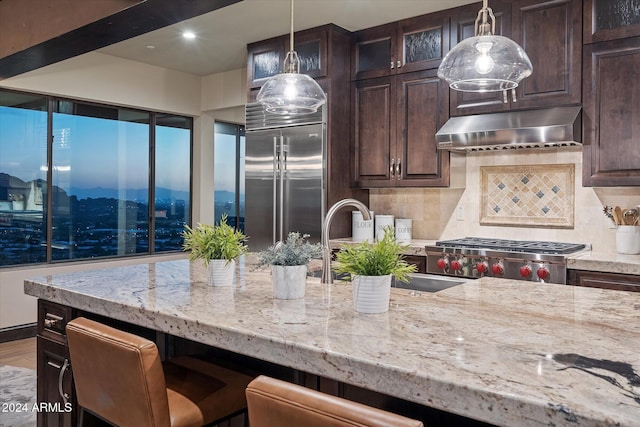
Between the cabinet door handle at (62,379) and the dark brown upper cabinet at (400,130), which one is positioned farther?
the dark brown upper cabinet at (400,130)

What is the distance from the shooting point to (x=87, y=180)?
5.29 metres

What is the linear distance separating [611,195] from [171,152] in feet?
14.8

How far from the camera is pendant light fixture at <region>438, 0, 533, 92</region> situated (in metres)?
1.82

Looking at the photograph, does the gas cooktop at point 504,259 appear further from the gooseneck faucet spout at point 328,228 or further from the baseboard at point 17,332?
the baseboard at point 17,332

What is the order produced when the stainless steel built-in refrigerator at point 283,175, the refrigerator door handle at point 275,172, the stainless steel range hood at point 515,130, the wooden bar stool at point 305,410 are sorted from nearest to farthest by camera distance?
the wooden bar stool at point 305,410, the stainless steel range hood at point 515,130, the stainless steel built-in refrigerator at point 283,175, the refrigerator door handle at point 275,172

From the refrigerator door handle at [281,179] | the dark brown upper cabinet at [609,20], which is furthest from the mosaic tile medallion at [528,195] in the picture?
the refrigerator door handle at [281,179]

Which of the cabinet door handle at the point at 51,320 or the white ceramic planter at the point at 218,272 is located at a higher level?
the white ceramic planter at the point at 218,272

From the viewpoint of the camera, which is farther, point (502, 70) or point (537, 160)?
point (537, 160)

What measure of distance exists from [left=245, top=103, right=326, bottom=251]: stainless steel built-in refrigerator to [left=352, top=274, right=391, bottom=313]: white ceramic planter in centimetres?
266

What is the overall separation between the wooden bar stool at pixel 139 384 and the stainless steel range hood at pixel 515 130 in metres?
2.51

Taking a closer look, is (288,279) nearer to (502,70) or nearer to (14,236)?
(502,70)

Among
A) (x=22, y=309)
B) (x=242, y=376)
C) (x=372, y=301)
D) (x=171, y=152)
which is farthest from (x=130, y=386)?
(x=171, y=152)

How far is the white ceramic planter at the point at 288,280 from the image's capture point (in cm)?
175

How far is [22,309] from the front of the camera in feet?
15.1
